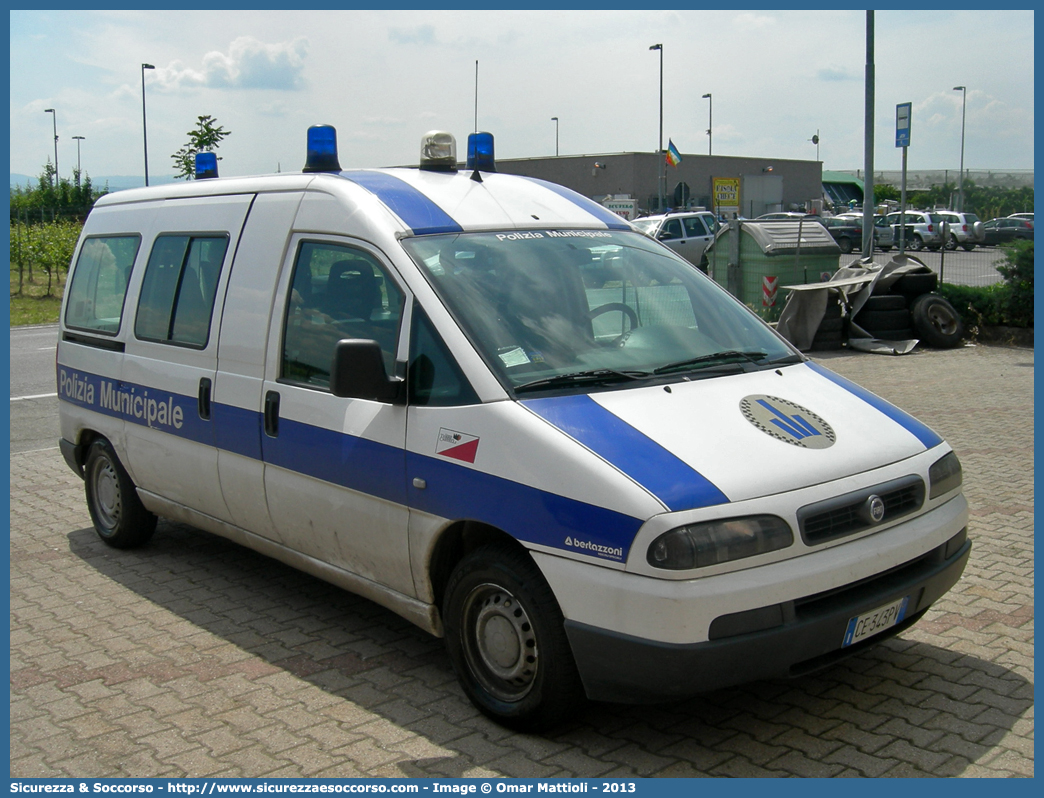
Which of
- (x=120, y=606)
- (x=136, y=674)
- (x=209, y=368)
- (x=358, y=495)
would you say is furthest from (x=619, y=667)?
(x=120, y=606)

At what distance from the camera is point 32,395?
12750 mm


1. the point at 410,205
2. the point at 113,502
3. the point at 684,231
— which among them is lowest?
the point at 113,502

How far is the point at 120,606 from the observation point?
5531 mm

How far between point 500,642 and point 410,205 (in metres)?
2.02

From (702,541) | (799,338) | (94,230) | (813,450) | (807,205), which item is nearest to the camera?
(702,541)

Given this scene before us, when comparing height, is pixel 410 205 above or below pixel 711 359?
above

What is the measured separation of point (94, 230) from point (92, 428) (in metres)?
1.37

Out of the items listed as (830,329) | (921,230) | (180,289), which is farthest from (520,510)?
(921,230)

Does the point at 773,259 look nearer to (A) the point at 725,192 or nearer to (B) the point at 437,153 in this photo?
(B) the point at 437,153

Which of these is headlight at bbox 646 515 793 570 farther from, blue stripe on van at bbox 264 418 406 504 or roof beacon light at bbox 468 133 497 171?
roof beacon light at bbox 468 133 497 171

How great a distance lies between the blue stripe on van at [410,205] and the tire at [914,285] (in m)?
12.3

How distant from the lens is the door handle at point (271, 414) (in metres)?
4.82

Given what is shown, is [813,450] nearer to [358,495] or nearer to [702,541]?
[702,541]

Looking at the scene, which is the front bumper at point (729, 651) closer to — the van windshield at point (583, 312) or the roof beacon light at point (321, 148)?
the van windshield at point (583, 312)
